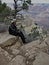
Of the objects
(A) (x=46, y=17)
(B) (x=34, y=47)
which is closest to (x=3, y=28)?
(B) (x=34, y=47)

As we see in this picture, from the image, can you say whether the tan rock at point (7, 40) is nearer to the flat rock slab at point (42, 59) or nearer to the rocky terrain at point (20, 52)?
the rocky terrain at point (20, 52)

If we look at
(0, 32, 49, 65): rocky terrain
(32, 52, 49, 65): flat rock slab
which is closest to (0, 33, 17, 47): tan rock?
(0, 32, 49, 65): rocky terrain

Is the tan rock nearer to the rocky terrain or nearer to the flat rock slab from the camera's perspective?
the rocky terrain

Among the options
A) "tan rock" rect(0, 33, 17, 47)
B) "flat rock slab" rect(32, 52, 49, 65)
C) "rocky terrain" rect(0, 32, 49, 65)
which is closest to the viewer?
"flat rock slab" rect(32, 52, 49, 65)

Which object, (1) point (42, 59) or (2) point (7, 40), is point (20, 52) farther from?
(1) point (42, 59)

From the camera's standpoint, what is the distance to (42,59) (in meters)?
5.31

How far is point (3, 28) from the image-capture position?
7.82 metres

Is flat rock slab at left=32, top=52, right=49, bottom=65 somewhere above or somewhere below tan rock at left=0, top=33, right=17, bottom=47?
below

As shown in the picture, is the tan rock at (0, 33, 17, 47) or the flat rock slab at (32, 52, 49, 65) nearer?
the flat rock slab at (32, 52, 49, 65)

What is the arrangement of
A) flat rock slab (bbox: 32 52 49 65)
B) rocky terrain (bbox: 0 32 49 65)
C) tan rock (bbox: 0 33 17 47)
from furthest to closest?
tan rock (bbox: 0 33 17 47) → rocky terrain (bbox: 0 32 49 65) → flat rock slab (bbox: 32 52 49 65)

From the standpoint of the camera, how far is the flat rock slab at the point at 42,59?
5.13 metres

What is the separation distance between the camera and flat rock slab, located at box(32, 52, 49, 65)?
513 centimetres

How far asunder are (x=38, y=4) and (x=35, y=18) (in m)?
0.99

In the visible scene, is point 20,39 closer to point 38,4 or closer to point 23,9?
point 23,9
